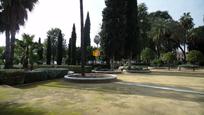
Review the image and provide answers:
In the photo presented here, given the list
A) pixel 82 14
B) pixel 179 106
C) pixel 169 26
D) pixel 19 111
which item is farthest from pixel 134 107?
pixel 169 26

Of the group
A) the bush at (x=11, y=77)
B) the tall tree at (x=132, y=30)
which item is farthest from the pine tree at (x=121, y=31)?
the bush at (x=11, y=77)

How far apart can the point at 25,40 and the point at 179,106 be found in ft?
83.1

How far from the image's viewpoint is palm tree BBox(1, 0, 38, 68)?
2085cm

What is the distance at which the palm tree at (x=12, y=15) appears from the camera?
2085cm

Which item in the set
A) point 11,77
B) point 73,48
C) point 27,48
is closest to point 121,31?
point 27,48

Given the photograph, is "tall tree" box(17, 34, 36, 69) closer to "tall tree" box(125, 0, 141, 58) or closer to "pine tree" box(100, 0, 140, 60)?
"pine tree" box(100, 0, 140, 60)

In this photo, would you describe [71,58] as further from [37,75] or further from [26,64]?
[37,75]

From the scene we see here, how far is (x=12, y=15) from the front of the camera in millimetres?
20984

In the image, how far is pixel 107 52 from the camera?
101 ft

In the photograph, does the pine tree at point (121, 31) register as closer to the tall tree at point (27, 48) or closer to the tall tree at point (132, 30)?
the tall tree at point (132, 30)

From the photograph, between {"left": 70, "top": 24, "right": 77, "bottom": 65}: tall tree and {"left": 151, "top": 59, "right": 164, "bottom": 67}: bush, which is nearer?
{"left": 70, "top": 24, "right": 77, "bottom": 65}: tall tree

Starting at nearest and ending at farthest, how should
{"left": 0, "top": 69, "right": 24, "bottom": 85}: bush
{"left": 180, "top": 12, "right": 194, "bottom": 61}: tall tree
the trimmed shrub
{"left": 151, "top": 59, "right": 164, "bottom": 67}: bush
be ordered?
1. {"left": 0, "top": 69, "right": 24, "bottom": 85}: bush
2. the trimmed shrub
3. {"left": 151, "top": 59, "right": 164, "bottom": 67}: bush
4. {"left": 180, "top": 12, "right": 194, "bottom": 61}: tall tree

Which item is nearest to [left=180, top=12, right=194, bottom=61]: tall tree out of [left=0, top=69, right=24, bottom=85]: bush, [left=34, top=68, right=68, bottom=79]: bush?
[left=34, top=68, right=68, bottom=79]: bush

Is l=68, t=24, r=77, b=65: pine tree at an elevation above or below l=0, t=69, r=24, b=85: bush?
above
